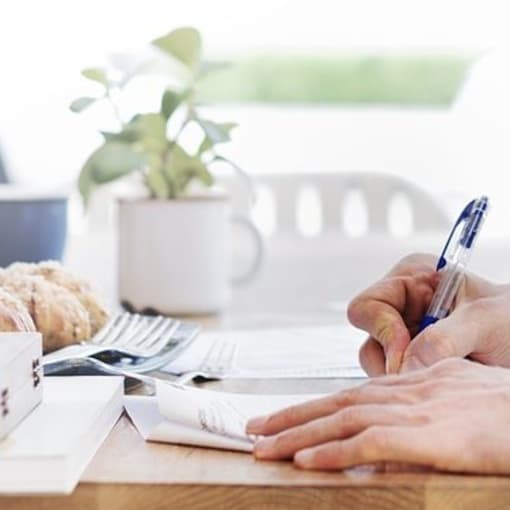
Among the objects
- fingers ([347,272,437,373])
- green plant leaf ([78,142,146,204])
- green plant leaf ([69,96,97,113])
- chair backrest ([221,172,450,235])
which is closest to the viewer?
fingers ([347,272,437,373])

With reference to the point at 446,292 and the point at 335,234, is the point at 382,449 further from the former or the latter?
the point at 335,234

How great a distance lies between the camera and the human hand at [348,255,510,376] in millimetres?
691

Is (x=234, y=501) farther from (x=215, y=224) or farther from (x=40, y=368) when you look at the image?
(x=215, y=224)

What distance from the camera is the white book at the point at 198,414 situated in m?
0.58

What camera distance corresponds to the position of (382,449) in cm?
52

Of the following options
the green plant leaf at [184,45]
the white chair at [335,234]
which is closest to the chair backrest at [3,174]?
the white chair at [335,234]

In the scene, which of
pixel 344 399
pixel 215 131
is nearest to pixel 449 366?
pixel 344 399

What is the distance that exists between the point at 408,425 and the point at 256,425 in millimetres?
92

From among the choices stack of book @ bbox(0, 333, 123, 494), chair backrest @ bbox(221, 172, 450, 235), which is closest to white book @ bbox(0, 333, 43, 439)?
stack of book @ bbox(0, 333, 123, 494)

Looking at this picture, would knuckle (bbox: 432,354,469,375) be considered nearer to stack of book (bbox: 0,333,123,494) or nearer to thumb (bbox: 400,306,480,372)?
thumb (bbox: 400,306,480,372)

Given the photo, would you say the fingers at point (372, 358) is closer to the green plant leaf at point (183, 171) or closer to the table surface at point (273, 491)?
the table surface at point (273, 491)

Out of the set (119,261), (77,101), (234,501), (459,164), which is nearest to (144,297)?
(119,261)

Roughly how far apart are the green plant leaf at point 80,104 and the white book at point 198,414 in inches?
20.6

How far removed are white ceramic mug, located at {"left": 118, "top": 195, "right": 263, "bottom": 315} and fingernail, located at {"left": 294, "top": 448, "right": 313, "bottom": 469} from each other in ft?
2.50
